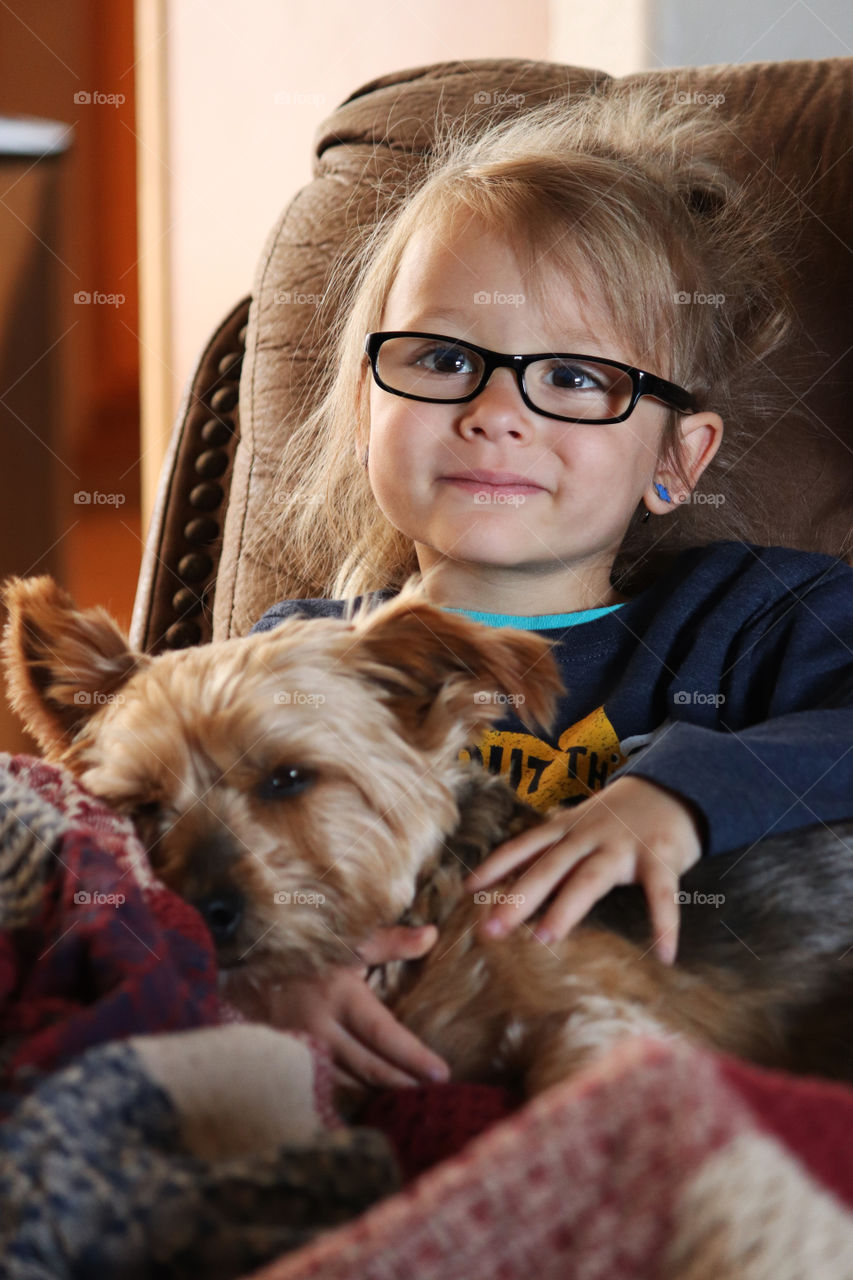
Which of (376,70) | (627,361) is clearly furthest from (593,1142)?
(376,70)

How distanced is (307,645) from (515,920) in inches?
11.2

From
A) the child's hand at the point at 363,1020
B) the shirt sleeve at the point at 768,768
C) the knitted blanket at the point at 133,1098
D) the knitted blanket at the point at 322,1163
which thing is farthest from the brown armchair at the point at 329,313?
the knitted blanket at the point at 322,1163

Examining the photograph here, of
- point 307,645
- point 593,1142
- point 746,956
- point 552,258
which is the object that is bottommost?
point 746,956

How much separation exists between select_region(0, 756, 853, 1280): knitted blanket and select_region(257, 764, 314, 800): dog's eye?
278mm

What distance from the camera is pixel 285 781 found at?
0.97m

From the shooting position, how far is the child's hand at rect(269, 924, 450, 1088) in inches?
33.2

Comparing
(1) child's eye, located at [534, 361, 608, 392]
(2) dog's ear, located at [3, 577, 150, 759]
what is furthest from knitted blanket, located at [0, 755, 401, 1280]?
(1) child's eye, located at [534, 361, 608, 392]

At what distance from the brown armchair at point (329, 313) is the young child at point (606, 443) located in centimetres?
5

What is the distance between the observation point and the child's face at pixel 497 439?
1350 millimetres

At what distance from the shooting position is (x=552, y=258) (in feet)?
4.57

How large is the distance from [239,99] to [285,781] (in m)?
2.63

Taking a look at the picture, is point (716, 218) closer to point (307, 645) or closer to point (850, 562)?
point (850, 562)

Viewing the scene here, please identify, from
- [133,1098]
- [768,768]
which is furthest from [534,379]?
[133,1098]

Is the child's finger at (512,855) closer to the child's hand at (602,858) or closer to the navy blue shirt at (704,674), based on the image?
the child's hand at (602,858)
